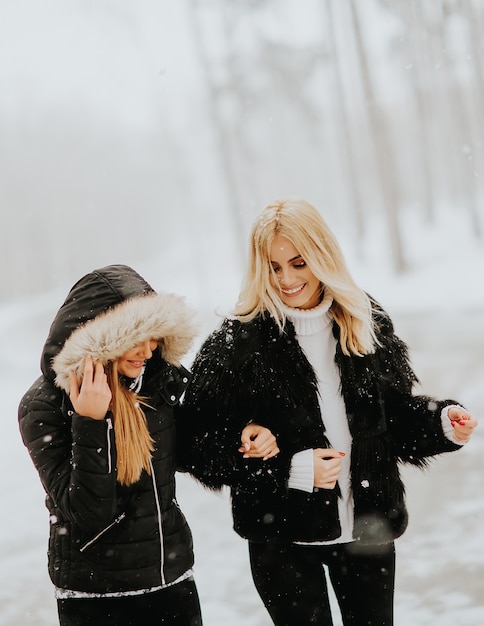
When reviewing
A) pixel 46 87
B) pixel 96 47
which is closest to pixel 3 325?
pixel 96 47

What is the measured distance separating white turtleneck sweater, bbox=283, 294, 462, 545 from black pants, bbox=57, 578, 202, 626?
459mm

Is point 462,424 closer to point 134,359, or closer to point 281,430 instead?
point 281,430

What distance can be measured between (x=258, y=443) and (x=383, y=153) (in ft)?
55.7

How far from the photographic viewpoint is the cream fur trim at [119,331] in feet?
6.61

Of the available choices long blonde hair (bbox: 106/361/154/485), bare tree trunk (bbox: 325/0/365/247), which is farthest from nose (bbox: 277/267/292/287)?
bare tree trunk (bbox: 325/0/365/247)

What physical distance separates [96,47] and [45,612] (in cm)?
3505

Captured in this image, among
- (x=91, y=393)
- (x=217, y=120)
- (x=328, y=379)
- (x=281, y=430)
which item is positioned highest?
(x=217, y=120)

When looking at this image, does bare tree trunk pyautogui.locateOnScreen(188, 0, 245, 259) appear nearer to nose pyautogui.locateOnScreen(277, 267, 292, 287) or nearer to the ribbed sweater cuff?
nose pyautogui.locateOnScreen(277, 267, 292, 287)

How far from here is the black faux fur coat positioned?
7.56 ft

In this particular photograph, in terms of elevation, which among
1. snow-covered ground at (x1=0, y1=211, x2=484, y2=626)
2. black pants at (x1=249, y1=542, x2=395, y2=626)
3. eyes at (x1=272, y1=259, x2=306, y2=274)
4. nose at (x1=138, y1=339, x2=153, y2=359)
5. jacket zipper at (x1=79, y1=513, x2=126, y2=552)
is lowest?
snow-covered ground at (x1=0, y1=211, x2=484, y2=626)

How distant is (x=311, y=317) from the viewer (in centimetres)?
244

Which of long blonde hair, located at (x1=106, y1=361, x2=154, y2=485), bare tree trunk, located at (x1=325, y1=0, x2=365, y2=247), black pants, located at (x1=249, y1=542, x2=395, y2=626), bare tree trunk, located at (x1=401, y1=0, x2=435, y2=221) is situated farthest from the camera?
bare tree trunk, located at (x1=401, y1=0, x2=435, y2=221)

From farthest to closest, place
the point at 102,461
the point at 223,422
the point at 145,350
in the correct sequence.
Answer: the point at 223,422, the point at 145,350, the point at 102,461

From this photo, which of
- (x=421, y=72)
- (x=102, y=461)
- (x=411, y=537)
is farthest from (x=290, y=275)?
(x=421, y=72)
